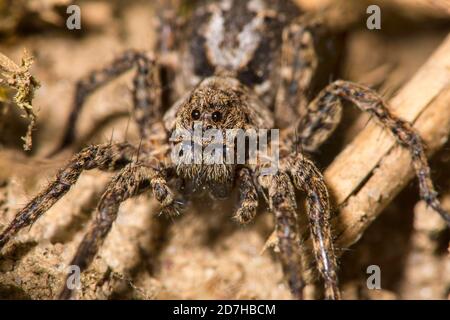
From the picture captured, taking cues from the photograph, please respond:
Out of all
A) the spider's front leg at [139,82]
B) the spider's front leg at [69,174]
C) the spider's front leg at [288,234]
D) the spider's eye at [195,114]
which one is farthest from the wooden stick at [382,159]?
the spider's front leg at [139,82]

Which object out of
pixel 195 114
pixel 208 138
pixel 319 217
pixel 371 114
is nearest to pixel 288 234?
pixel 319 217

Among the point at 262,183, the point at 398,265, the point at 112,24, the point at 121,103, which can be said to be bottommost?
the point at 398,265

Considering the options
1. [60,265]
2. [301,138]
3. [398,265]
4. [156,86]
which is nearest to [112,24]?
[156,86]

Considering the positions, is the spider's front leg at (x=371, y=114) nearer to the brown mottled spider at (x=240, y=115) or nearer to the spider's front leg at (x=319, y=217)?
the brown mottled spider at (x=240, y=115)

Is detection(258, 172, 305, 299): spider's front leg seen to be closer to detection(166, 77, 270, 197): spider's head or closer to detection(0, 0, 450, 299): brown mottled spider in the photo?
detection(0, 0, 450, 299): brown mottled spider
